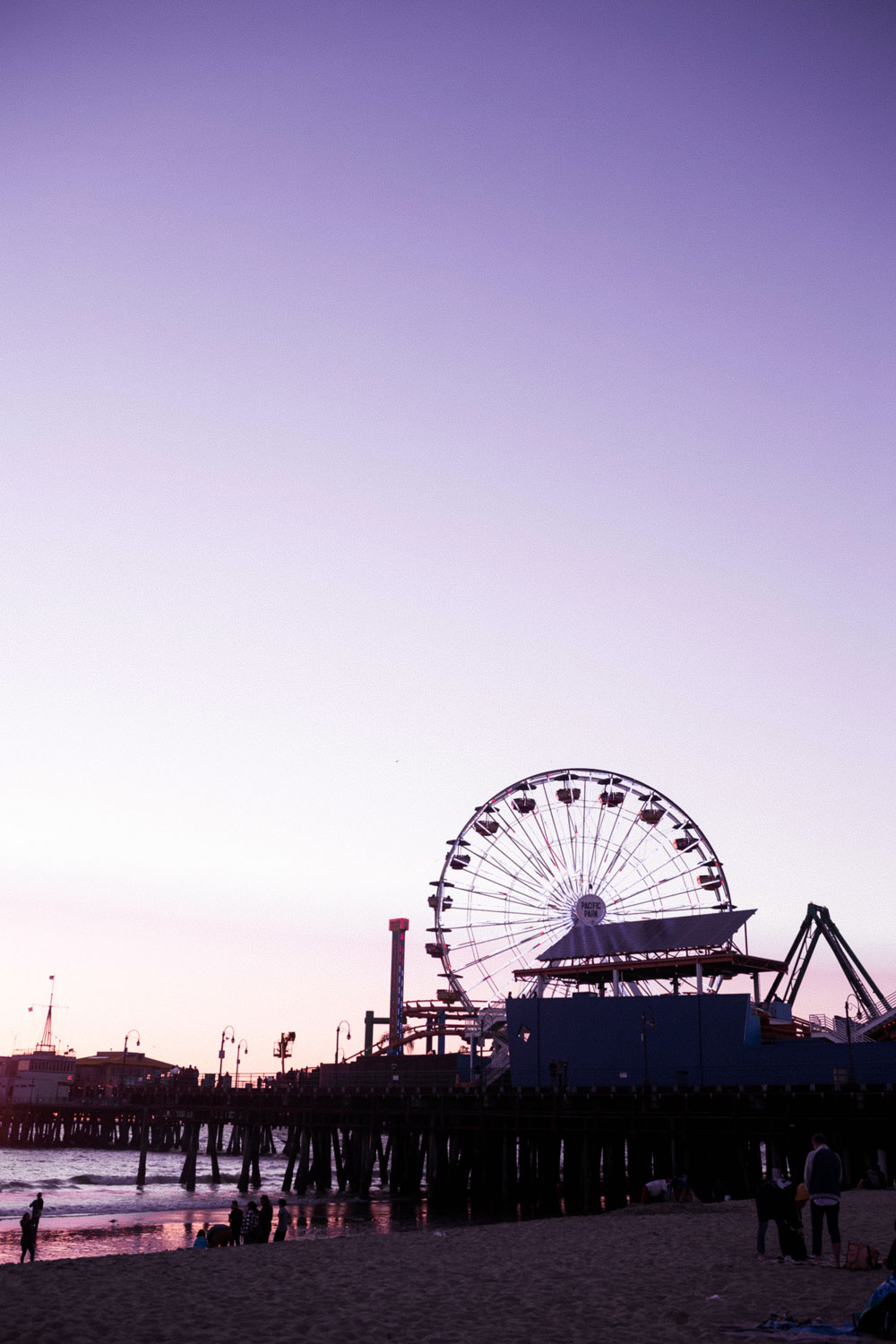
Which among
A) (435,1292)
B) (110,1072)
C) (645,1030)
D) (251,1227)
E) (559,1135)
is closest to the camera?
(435,1292)

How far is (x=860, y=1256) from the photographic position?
1503cm

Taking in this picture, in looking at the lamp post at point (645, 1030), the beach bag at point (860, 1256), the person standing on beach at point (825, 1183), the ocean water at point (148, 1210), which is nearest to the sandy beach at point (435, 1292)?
the beach bag at point (860, 1256)

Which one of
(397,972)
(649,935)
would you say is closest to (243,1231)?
(649,935)

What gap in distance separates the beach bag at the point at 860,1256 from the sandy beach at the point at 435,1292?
0.35m

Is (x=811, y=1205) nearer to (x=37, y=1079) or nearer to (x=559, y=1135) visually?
(x=559, y=1135)

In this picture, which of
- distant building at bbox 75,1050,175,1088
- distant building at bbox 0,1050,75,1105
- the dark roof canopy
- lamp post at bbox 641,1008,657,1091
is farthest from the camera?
distant building at bbox 75,1050,175,1088

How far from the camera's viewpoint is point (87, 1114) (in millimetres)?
108562

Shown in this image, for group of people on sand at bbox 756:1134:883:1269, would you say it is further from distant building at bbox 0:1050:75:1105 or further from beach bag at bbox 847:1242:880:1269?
distant building at bbox 0:1050:75:1105

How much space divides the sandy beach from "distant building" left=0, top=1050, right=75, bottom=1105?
11264 cm

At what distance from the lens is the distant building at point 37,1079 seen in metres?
124

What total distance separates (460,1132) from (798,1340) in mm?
39886

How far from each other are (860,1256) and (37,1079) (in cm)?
12814

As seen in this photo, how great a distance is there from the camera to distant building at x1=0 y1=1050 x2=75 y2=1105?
12369 centimetres

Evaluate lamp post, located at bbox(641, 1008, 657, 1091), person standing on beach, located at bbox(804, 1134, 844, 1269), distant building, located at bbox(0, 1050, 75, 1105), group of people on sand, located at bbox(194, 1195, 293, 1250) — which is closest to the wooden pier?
lamp post, located at bbox(641, 1008, 657, 1091)
